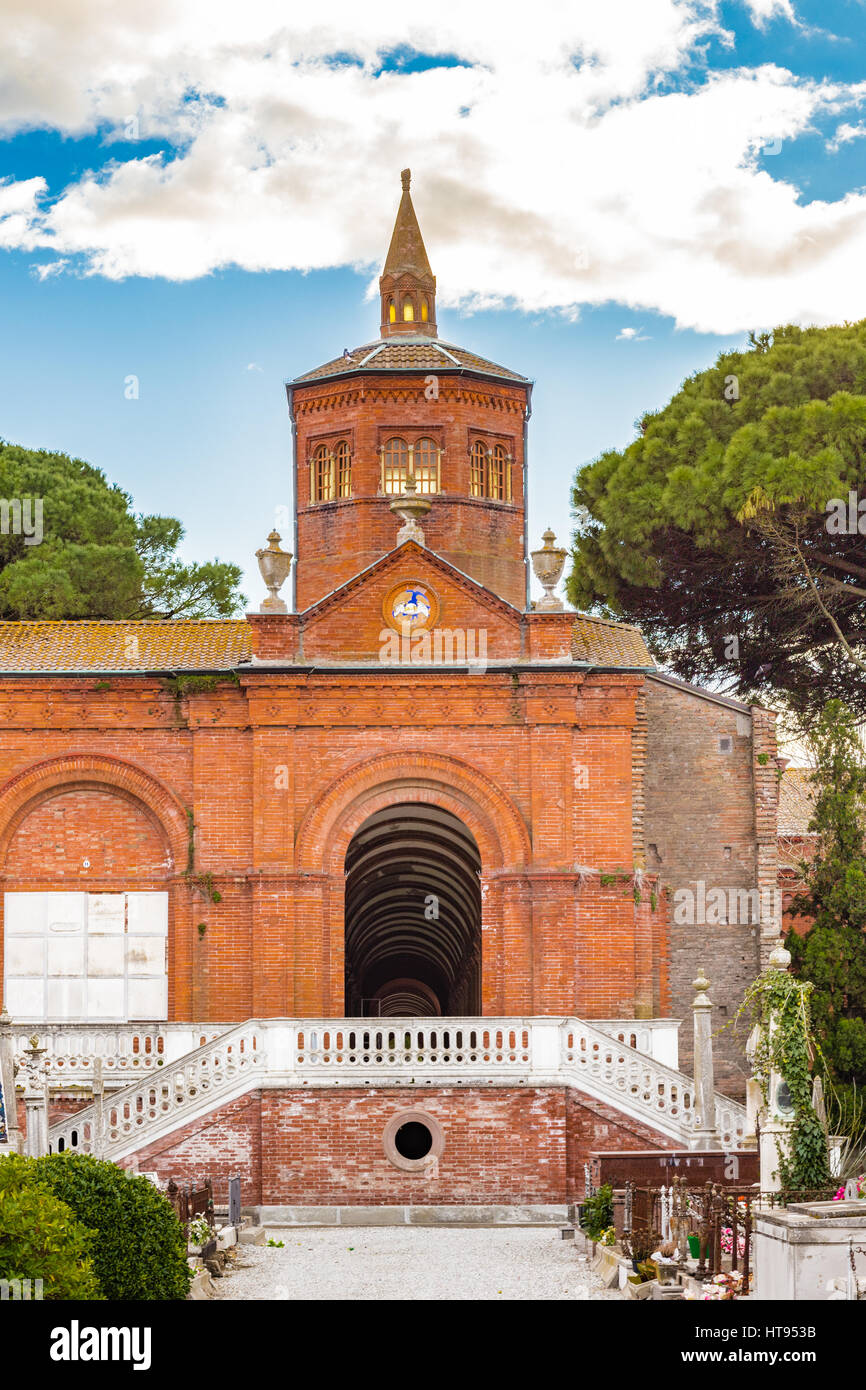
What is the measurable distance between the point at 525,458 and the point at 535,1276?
20155 millimetres

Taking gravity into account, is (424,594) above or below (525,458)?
below

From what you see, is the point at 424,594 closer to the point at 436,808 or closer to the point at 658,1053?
the point at 436,808

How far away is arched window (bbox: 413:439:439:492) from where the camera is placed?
35.8 meters

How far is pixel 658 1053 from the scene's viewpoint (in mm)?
28250

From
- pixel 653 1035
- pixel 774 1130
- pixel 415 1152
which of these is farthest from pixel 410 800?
pixel 774 1130

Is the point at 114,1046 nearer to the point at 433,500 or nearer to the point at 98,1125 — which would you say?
the point at 98,1125

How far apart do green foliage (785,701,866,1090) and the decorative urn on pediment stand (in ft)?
34.3

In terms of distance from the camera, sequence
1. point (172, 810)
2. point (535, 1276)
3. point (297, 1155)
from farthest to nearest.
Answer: point (172, 810)
point (297, 1155)
point (535, 1276)

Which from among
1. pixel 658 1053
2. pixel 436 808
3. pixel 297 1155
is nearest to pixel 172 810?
pixel 436 808

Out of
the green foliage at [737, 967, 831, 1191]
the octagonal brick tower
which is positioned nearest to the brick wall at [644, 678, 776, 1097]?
the octagonal brick tower

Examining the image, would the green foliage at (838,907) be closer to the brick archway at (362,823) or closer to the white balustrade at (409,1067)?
the white balustrade at (409,1067)

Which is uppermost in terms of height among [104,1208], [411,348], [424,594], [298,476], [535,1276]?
[411,348]

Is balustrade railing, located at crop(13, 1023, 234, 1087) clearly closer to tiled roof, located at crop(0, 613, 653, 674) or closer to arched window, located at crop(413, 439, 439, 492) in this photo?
tiled roof, located at crop(0, 613, 653, 674)

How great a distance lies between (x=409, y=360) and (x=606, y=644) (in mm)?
7720
